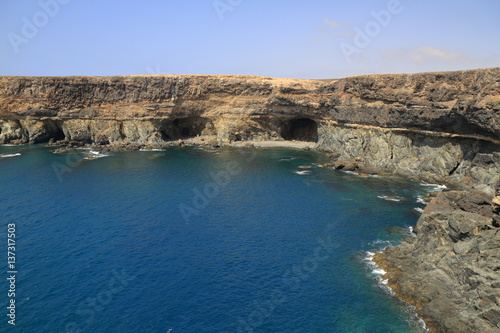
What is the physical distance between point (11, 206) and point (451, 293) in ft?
172

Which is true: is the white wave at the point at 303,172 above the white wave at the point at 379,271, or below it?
above

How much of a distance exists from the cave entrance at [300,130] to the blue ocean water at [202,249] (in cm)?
3731

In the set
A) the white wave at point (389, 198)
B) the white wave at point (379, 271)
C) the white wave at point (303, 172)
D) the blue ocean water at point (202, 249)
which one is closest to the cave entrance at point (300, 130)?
the white wave at point (303, 172)

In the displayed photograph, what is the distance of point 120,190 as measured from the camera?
57.7m

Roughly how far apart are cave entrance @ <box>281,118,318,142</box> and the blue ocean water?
37.3 meters

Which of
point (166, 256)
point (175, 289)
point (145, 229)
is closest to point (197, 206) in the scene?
point (145, 229)

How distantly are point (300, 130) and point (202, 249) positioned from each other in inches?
3001

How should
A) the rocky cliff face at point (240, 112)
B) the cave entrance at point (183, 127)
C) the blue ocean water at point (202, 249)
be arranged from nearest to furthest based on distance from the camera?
the blue ocean water at point (202, 249), the rocky cliff face at point (240, 112), the cave entrance at point (183, 127)

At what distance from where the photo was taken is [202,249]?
123 feet

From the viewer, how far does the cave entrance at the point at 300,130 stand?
105 metres

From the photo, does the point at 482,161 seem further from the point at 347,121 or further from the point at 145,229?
the point at 145,229

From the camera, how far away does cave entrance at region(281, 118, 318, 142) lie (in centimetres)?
10506

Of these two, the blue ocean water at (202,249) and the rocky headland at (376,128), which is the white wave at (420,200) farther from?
the rocky headland at (376,128)

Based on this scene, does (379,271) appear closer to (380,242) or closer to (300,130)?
(380,242)
